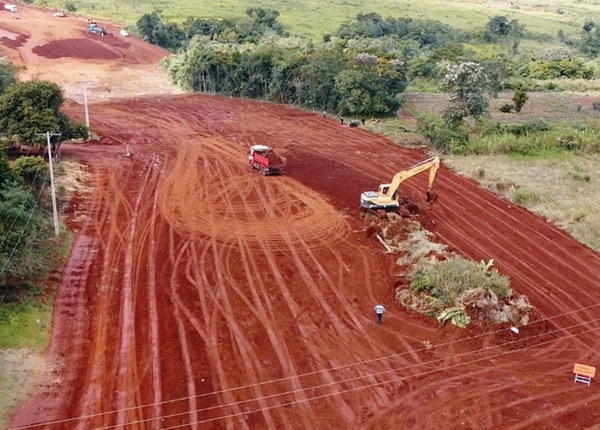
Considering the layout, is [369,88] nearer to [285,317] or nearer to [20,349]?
[285,317]

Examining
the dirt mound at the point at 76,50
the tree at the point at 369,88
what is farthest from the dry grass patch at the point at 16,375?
the dirt mound at the point at 76,50

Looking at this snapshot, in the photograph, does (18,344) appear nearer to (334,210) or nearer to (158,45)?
(334,210)

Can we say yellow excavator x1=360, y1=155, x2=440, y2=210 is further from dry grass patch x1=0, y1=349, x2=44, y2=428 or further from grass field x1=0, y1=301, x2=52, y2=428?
dry grass patch x1=0, y1=349, x2=44, y2=428

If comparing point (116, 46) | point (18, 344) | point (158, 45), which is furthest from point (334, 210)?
point (158, 45)

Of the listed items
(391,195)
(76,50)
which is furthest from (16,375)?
(76,50)

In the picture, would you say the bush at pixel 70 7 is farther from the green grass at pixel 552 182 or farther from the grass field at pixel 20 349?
the grass field at pixel 20 349

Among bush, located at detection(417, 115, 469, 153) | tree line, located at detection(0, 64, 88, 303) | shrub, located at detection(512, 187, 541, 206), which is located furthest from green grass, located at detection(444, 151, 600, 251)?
tree line, located at detection(0, 64, 88, 303)

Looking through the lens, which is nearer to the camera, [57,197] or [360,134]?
[57,197]
